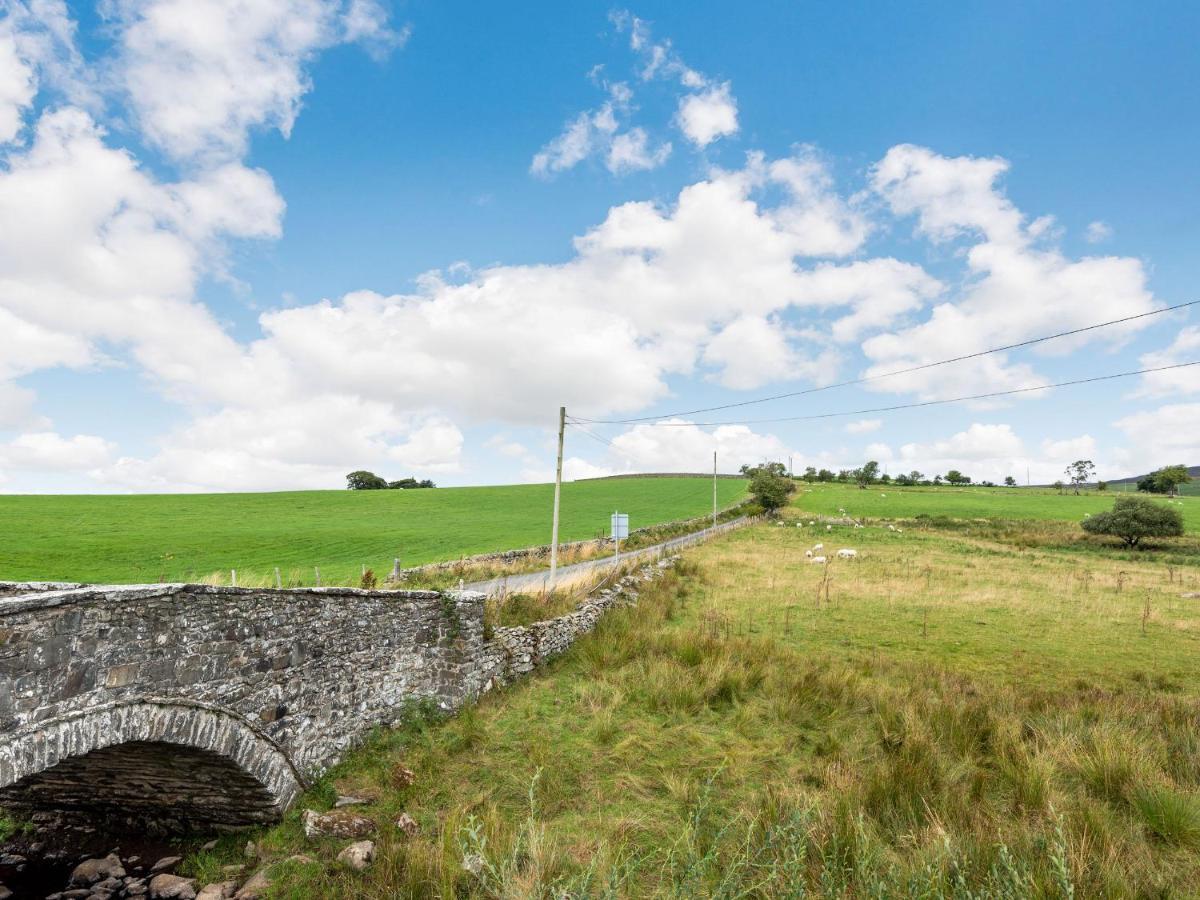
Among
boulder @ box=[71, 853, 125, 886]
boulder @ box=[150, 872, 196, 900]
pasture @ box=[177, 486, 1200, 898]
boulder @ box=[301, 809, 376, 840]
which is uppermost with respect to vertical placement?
pasture @ box=[177, 486, 1200, 898]

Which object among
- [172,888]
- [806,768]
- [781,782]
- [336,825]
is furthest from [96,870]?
[806,768]

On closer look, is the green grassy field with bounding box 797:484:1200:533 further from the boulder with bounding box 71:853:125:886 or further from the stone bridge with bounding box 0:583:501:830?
the boulder with bounding box 71:853:125:886

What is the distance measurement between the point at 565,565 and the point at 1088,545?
42.5 metres

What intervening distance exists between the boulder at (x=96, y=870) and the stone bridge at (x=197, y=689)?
0.76 meters

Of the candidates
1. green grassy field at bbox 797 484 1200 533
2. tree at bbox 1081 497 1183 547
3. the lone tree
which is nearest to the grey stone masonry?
tree at bbox 1081 497 1183 547

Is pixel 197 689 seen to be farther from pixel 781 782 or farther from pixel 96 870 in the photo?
pixel 781 782

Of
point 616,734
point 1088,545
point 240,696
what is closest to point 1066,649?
point 616,734

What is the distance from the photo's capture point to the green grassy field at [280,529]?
26.8 m

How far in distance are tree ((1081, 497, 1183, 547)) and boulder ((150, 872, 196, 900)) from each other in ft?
192

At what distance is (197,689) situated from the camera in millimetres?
7016

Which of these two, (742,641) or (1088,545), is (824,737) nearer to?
(742,641)

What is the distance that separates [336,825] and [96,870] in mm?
3483

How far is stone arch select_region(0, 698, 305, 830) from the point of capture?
5.57 meters

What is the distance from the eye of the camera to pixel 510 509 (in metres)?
66.9
